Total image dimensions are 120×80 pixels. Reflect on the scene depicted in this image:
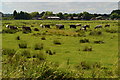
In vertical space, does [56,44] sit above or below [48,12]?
below

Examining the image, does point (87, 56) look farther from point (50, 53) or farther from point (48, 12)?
point (48, 12)

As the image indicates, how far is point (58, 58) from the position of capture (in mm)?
12961

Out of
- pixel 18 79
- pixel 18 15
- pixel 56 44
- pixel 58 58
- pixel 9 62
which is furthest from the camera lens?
pixel 18 15

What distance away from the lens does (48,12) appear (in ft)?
468

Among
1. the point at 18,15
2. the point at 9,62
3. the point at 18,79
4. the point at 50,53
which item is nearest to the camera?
the point at 18,79

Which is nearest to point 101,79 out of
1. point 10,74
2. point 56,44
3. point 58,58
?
point 10,74

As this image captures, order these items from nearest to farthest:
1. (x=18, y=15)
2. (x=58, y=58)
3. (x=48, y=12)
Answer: (x=58, y=58)
(x=18, y=15)
(x=48, y=12)

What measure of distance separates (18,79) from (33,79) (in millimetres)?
454

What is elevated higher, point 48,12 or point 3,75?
point 48,12

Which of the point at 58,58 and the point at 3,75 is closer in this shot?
the point at 3,75

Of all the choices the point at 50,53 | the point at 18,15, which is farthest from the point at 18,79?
the point at 18,15

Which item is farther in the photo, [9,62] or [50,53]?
[50,53]

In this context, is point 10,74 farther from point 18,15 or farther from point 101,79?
point 18,15

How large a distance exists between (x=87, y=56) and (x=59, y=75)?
20.3 feet
